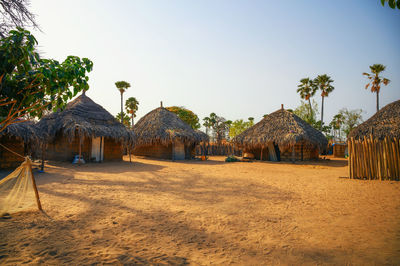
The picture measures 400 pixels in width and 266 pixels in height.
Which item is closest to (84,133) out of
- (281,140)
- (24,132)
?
(24,132)

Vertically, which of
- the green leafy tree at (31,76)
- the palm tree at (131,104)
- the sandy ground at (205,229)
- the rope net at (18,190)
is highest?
the palm tree at (131,104)

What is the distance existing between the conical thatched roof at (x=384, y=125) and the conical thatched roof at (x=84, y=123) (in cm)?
1388

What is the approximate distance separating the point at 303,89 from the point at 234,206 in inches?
1222

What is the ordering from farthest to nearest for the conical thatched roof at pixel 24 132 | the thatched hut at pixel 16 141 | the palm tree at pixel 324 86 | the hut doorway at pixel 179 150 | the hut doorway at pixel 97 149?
1. the palm tree at pixel 324 86
2. the hut doorway at pixel 179 150
3. the hut doorway at pixel 97 149
4. the thatched hut at pixel 16 141
5. the conical thatched roof at pixel 24 132

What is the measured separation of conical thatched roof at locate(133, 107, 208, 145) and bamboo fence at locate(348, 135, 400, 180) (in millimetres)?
12269

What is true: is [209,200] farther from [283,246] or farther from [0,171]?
[0,171]

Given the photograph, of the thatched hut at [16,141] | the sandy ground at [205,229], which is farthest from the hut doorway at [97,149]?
the sandy ground at [205,229]

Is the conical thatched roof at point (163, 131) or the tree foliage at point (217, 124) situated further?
the tree foliage at point (217, 124)

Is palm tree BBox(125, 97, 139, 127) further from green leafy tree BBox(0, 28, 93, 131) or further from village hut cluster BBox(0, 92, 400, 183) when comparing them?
green leafy tree BBox(0, 28, 93, 131)

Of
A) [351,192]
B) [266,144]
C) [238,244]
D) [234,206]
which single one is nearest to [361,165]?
[351,192]

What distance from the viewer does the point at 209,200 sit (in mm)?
5059

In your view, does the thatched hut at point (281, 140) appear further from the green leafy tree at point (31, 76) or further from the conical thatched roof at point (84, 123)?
the green leafy tree at point (31, 76)

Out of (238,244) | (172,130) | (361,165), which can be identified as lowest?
(238,244)

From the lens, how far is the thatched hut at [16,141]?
9.27 m
